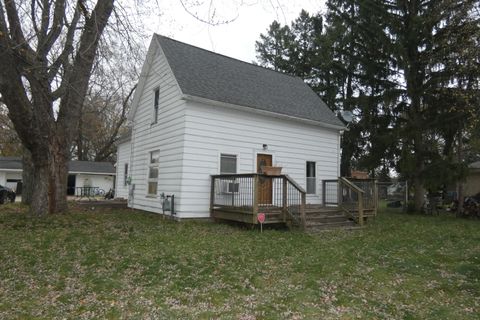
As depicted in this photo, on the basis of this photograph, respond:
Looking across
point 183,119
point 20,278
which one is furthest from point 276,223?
point 20,278

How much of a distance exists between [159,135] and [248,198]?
4392 millimetres

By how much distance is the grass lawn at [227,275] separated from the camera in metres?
4.00

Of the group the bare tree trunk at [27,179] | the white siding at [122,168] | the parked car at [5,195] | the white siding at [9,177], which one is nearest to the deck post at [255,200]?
the bare tree trunk at [27,179]

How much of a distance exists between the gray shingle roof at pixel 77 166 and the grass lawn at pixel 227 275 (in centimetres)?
2516

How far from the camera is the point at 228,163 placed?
11.8 metres

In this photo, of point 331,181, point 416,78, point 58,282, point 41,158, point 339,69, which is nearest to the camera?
point 58,282

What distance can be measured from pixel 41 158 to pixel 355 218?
939 cm

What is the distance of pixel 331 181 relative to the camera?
1298cm

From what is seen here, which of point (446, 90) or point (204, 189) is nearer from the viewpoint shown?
point (204, 189)

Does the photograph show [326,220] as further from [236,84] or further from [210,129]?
[236,84]

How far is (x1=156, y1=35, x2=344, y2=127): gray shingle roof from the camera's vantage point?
11685 mm

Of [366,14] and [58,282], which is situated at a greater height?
[366,14]

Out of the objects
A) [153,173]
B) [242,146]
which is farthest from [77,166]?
[242,146]

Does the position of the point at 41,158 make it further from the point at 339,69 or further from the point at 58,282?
the point at 339,69
